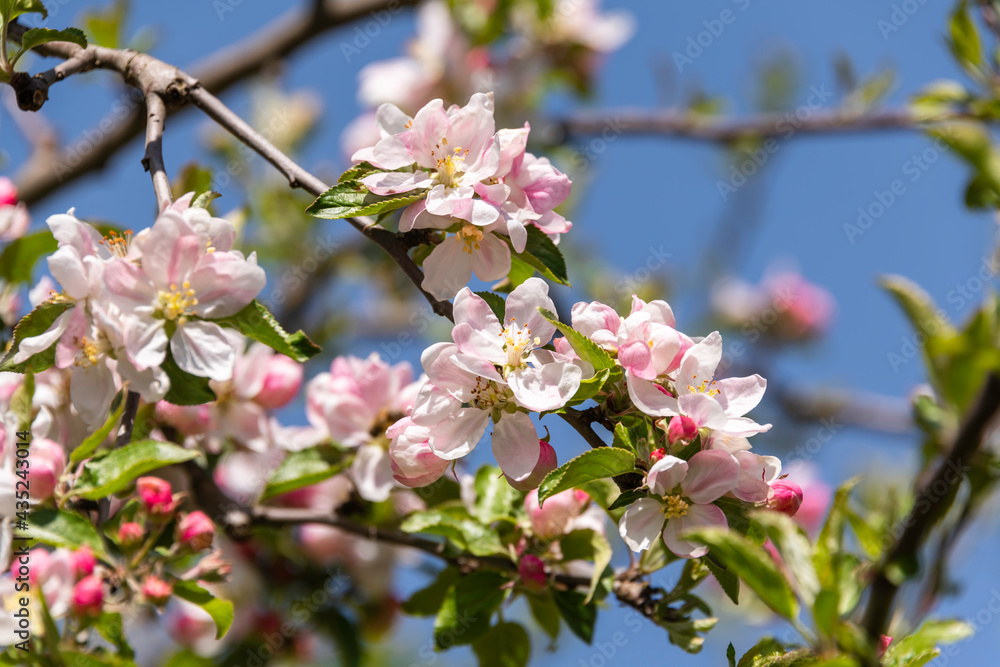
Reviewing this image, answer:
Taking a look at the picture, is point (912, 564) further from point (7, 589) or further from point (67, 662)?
point (7, 589)

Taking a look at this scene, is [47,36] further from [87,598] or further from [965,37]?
[965,37]

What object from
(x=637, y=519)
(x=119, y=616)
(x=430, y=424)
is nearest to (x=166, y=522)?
(x=119, y=616)

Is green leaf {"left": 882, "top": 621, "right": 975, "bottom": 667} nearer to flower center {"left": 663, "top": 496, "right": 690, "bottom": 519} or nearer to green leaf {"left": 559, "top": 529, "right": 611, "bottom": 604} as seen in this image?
flower center {"left": 663, "top": 496, "right": 690, "bottom": 519}

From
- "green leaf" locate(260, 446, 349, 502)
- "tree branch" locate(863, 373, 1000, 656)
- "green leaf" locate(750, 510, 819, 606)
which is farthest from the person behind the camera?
"green leaf" locate(260, 446, 349, 502)

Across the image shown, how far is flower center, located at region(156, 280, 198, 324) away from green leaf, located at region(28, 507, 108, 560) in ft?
1.31

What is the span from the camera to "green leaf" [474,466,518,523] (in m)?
1.59

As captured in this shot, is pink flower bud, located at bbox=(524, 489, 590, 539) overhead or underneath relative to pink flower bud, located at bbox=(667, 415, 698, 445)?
underneath

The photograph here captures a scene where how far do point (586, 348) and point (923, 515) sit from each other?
46 centimetres

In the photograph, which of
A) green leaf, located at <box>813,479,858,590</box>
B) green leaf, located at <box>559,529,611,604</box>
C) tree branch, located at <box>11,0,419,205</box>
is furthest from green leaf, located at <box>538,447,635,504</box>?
tree branch, located at <box>11,0,419,205</box>

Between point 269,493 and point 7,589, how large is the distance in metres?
0.49

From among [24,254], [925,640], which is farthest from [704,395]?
[24,254]

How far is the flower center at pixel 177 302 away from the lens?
1301 mm

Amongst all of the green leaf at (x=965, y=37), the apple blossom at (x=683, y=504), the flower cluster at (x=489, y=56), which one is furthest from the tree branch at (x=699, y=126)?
the apple blossom at (x=683, y=504)

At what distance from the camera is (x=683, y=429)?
1.19 metres
